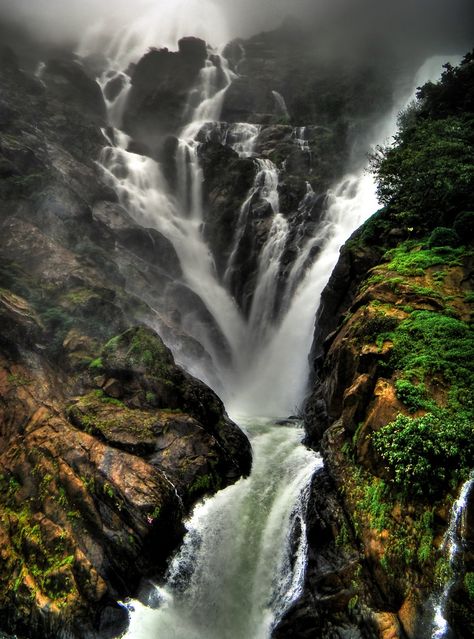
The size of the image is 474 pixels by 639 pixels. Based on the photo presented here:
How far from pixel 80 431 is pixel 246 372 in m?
15.2

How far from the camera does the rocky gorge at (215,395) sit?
7.46 m

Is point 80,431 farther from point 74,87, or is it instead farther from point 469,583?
point 74,87

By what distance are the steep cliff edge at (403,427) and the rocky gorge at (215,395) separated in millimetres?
43

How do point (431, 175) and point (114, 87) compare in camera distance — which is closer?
point (431, 175)

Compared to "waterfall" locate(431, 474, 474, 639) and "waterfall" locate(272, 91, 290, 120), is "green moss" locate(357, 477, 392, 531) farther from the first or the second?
"waterfall" locate(272, 91, 290, 120)

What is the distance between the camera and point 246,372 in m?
25.9

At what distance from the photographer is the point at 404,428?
7.93 metres

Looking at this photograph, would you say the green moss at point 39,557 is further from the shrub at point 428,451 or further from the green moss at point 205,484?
the shrub at point 428,451

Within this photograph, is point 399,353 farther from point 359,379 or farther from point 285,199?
point 285,199

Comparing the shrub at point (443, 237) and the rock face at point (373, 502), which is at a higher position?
the shrub at point (443, 237)

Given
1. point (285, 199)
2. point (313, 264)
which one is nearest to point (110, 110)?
point (285, 199)

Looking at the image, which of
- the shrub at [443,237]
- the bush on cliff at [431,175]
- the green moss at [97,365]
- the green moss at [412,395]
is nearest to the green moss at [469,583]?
the green moss at [412,395]

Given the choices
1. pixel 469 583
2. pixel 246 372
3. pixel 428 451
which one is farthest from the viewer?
pixel 246 372

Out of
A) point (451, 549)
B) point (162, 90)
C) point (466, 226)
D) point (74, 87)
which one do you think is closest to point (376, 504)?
point (451, 549)
